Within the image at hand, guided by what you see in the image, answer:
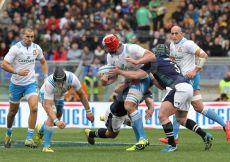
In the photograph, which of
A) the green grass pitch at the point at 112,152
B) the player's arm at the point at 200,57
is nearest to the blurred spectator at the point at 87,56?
the green grass pitch at the point at 112,152

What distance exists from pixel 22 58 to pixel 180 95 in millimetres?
4014

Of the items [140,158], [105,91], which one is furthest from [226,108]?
[140,158]

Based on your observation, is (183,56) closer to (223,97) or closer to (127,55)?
(127,55)

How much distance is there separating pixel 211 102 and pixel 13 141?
8358 millimetres

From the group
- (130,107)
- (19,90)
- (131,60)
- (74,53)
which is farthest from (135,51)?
(74,53)

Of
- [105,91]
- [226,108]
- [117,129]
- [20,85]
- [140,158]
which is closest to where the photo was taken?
[140,158]

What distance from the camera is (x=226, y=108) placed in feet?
82.7

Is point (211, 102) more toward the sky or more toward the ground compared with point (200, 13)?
more toward the ground

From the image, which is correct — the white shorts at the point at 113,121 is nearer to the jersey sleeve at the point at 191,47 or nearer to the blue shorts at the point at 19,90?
the jersey sleeve at the point at 191,47

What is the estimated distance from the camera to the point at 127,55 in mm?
15922

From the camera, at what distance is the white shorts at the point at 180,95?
15.7 meters

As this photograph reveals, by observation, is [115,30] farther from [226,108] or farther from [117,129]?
[117,129]

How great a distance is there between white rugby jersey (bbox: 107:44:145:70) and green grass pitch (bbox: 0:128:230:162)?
5.25 feet

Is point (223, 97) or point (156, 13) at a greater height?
point (156, 13)
